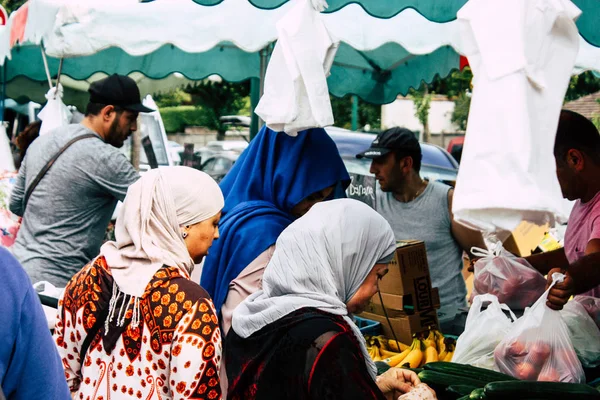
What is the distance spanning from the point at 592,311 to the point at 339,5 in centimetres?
180

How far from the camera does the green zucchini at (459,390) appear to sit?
2.68m

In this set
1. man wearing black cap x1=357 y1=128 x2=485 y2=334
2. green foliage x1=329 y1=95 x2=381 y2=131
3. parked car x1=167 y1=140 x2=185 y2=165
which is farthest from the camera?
green foliage x1=329 y1=95 x2=381 y2=131

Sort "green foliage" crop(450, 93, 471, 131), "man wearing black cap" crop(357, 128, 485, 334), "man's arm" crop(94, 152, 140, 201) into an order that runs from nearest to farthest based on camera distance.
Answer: "man's arm" crop(94, 152, 140, 201)
"man wearing black cap" crop(357, 128, 485, 334)
"green foliage" crop(450, 93, 471, 131)

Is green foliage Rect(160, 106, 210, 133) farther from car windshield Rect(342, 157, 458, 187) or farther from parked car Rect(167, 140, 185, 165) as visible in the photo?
car windshield Rect(342, 157, 458, 187)

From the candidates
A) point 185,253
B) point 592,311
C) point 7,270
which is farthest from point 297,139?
point 7,270

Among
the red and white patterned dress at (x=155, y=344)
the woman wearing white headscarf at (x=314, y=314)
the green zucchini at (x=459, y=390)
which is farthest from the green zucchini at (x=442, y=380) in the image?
the red and white patterned dress at (x=155, y=344)

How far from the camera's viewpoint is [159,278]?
223 cm

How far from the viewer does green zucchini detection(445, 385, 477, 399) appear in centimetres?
268

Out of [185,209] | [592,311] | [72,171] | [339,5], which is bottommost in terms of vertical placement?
[592,311]

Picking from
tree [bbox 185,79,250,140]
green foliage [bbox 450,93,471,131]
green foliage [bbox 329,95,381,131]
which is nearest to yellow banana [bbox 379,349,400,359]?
tree [bbox 185,79,250,140]

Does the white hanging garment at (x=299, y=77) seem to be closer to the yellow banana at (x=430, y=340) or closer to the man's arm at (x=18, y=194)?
the yellow banana at (x=430, y=340)

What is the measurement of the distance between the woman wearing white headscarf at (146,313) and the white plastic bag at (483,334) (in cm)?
133

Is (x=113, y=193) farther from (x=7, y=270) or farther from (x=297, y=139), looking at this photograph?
(x=7, y=270)

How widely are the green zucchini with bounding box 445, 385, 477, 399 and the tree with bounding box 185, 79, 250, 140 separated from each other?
52.6ft
